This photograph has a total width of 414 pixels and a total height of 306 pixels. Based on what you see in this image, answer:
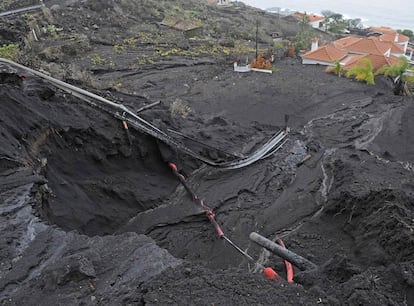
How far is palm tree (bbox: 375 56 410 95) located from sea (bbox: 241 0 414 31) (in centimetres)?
5223

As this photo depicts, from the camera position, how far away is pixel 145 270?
16.3 feet

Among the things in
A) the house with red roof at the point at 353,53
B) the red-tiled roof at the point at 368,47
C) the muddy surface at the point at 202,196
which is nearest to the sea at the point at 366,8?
the house with red roof at the point at 353,53

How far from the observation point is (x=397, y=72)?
893 inches

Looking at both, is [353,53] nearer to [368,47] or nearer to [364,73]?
[368,47]

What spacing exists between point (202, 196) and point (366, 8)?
306 feet

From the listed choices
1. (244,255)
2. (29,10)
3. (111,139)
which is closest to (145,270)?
(244,255)

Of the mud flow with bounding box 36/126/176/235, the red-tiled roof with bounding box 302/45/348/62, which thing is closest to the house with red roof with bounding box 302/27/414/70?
the red-tiled roof with bounding box 302/45/348/62

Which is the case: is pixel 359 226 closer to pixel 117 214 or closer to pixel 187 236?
pixel 187 236

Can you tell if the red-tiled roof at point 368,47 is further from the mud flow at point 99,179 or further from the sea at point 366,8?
the sea at point 366,8

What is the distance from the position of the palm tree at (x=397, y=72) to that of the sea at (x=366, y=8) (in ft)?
171

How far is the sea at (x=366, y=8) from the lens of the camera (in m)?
73.2

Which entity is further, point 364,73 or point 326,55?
point 326,55

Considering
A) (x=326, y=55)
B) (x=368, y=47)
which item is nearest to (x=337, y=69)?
(x=326, y=55)

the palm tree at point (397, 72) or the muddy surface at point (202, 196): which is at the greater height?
the muddy surface at point (202, 196)
